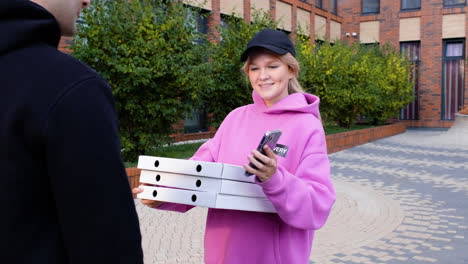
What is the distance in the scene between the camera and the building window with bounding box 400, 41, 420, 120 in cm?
2656

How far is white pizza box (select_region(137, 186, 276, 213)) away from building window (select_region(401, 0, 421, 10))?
2753 centimetres

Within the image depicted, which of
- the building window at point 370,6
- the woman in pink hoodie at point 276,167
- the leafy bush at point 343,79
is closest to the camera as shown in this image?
the woman in pink hoodie at point 276,167

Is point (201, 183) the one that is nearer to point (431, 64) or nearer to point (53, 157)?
point (53, 157)

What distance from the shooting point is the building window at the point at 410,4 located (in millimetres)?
26656

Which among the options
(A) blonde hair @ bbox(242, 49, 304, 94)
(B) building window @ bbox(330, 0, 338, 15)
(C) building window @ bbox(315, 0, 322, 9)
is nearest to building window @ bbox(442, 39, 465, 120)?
(B) building window @ bbox(330, 0, 338, 15)

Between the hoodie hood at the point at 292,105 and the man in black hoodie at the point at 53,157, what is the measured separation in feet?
3.93

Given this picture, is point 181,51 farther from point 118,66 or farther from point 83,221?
point 83,221

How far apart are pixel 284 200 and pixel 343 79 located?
51.4 feet

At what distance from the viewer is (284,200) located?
6.07 feet

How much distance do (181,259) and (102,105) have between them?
153 inches

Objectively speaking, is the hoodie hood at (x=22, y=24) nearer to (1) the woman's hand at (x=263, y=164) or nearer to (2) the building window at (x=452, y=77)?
(1) the woman's hand at (x=263, y=164)

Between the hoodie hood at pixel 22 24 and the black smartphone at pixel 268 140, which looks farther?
the black smartphone at pixel 268 140

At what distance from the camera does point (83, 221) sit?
104cm

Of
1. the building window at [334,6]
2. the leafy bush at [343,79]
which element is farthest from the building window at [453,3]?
the leafy bush at [343,79]
